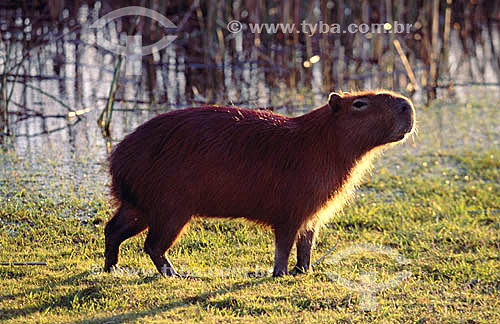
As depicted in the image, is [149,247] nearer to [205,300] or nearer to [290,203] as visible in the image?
[205,300]

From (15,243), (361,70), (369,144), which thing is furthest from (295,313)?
(361,70)

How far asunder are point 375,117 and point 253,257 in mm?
1246

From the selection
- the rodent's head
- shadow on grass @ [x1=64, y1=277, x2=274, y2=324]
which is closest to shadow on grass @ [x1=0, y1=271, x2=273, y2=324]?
shadow on grass @ [x1=64, y1=277, x2=274, y2=324]

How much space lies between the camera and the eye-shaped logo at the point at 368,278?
3.88 meters

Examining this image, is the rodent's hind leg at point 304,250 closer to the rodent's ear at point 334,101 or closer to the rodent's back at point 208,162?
the rodent's back at point 208,162

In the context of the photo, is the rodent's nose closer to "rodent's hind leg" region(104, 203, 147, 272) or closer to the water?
"rodent's hind leg" region(104, 203, 147, 272)

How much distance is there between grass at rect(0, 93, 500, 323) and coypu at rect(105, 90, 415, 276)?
0.31 m

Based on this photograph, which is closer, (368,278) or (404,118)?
(404,118)

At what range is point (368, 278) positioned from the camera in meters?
4.29

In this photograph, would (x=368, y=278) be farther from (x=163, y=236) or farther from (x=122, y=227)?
Answer: (x=122, y=227)

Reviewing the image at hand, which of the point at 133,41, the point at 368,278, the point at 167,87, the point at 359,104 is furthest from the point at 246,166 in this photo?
the point at 133,41

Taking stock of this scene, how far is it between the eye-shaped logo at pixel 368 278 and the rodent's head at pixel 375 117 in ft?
2.65

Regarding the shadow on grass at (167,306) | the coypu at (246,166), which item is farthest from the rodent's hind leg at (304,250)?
the shadow on grass at (167,306)

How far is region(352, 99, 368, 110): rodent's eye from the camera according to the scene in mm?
4105
